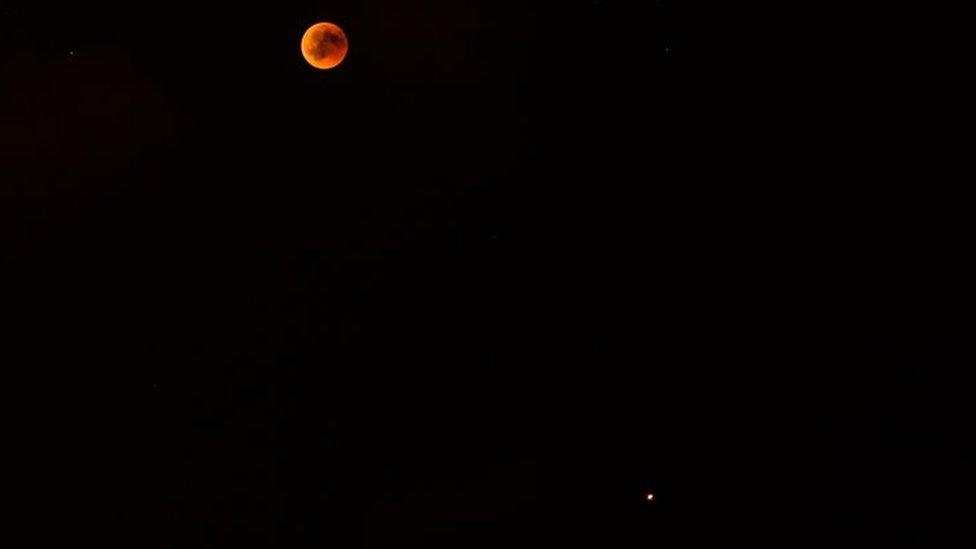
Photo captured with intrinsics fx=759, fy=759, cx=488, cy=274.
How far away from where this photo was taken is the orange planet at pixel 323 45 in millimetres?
2865

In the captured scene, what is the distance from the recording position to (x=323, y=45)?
2867 millimetres

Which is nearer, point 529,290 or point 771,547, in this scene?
point 771,547

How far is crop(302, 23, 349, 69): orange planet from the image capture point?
2.87 m

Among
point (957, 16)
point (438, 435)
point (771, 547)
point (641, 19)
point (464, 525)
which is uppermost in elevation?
point (641, 19)

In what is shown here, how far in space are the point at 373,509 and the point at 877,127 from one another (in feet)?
7.69

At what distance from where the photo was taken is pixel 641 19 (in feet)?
9.48

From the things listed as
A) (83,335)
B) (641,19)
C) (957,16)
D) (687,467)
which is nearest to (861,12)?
(957,16)

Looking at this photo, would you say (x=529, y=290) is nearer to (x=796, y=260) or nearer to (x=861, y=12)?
(x=796, y=260)

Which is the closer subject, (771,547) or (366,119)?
(771,547)

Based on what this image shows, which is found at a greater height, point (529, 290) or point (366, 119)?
point (366, 119)

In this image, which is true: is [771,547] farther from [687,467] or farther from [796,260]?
[796,260]

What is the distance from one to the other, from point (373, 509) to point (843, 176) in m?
2.15

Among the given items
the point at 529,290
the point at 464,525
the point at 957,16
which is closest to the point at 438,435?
the point at 464,525

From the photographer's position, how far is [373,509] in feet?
9.26
